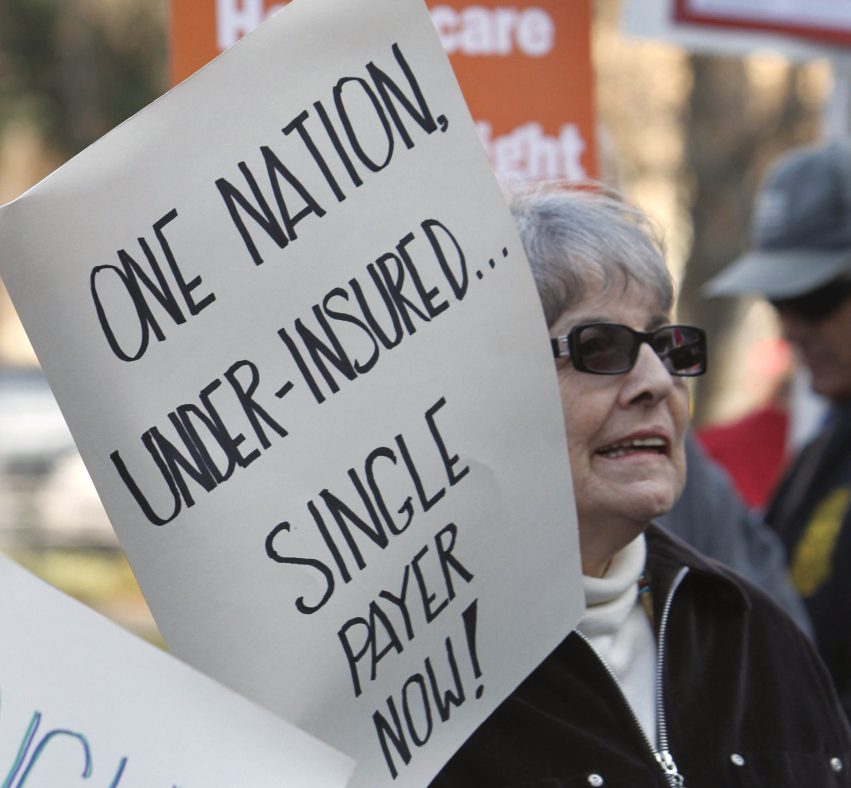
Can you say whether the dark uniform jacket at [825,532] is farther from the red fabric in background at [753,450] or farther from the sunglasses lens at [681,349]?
the red fabric in background at [753,450]

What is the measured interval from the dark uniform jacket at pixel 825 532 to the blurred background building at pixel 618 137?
0.56m

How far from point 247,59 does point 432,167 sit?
233 millimetres

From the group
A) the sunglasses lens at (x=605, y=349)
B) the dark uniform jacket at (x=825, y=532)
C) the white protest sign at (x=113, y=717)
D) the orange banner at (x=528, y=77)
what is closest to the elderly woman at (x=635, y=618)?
the sunglasses lens at (x=605, y=349)

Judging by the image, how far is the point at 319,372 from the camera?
1606 mm

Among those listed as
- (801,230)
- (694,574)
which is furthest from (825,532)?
(694,574)

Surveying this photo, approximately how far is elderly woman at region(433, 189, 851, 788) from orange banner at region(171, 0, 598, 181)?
2.95 feet

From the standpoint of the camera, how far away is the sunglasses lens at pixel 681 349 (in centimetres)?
203

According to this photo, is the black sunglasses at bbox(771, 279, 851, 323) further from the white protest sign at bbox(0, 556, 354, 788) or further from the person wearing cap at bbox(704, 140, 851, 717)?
the white protest sign at bbox(0, 556, 354, 788)

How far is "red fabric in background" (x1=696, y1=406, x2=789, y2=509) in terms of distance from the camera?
455cm

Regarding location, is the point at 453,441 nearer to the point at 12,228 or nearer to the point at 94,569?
the point at 12,228

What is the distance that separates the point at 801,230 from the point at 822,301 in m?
0.22

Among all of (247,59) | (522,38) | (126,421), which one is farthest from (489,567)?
(522,38)

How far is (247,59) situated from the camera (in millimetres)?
1569

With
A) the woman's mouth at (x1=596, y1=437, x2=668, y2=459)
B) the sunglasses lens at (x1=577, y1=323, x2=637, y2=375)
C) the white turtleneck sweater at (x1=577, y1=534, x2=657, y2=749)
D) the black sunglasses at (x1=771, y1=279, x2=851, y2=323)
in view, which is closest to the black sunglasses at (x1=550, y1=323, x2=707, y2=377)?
the sunglasses lens at (x1=577, y1=323, x2=637, y2=375)
